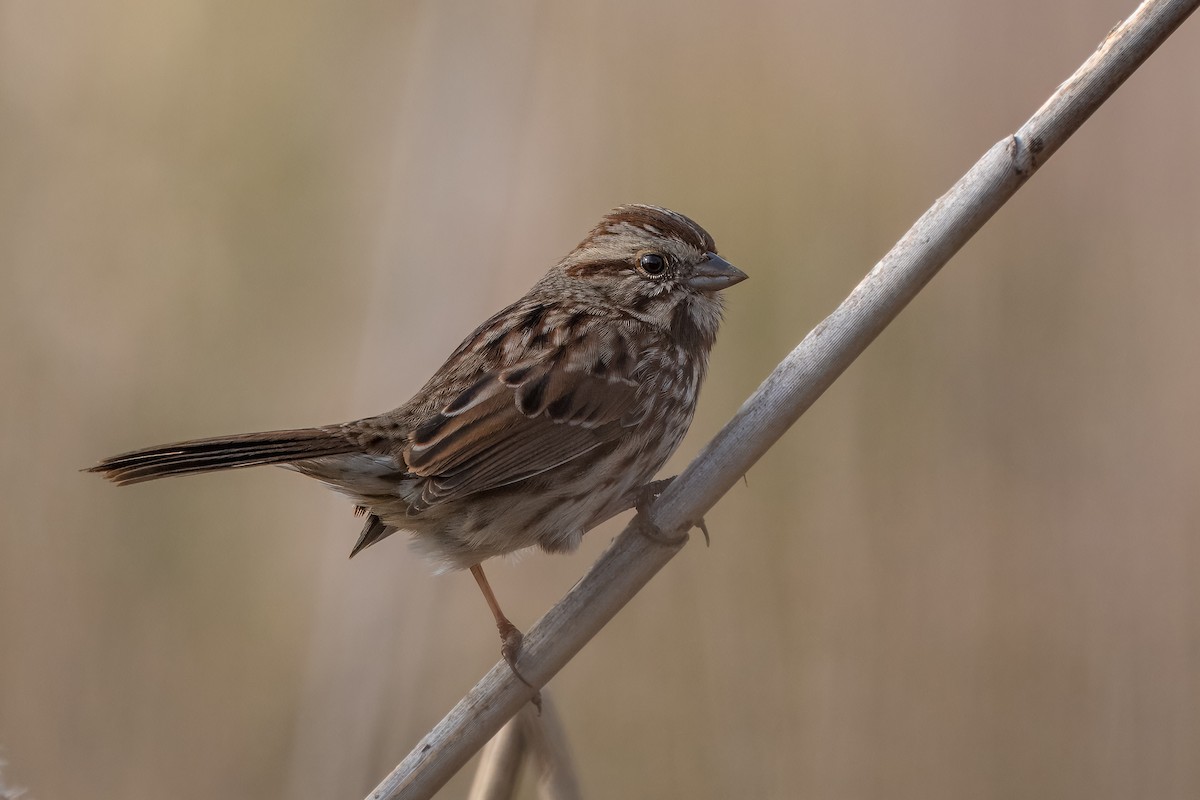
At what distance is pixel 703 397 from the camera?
374cm

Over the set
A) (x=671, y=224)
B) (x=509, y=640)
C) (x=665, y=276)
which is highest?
(x=671, y=224)

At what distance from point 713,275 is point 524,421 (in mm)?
580

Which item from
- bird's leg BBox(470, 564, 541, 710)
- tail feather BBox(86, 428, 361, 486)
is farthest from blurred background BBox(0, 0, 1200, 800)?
tail feather BBox(86, 428, 361, 486)

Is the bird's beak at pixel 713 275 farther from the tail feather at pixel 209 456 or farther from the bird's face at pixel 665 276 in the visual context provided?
the tail feather at pixel 209 456

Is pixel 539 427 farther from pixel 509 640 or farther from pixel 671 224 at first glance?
pixel 671 224

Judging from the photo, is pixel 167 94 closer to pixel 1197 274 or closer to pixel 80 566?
pixel 80 566

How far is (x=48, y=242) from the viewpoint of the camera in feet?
12.0

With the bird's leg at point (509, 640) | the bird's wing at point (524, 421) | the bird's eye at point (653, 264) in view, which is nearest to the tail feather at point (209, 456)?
the bird's wing at point (524, 421)

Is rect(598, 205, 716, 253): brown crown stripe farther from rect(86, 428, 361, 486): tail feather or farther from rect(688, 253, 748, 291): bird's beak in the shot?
rect(86, 428, 361, 486): tail feather

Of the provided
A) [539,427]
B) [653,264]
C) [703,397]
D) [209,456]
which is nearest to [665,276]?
[653,264]

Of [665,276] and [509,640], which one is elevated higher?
[665,276]

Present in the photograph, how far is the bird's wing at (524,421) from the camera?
99.8 inches

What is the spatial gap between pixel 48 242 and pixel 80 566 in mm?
992

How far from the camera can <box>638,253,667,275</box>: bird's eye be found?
2838 millimetres
